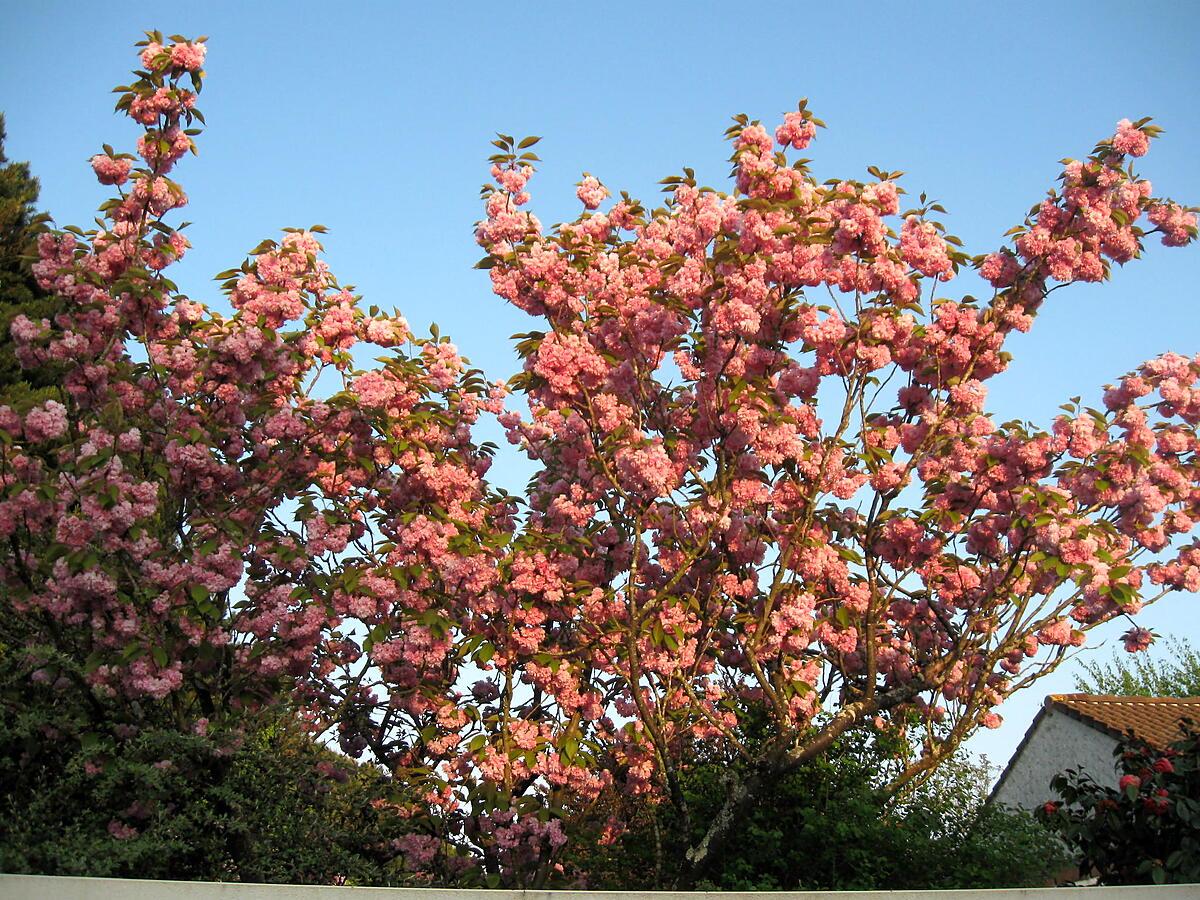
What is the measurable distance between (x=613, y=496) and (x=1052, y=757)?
32.2 ft

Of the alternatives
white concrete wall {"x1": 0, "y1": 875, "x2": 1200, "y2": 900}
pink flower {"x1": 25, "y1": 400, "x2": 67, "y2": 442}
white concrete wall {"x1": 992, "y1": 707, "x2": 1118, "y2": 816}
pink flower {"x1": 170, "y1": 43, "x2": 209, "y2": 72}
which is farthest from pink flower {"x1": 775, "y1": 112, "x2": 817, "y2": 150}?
white concrete wall {"x1": 992, "y1": 707, "x2": 1118, "y2": 816}

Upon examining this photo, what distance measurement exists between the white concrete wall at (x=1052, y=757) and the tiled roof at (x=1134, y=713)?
0.16 m

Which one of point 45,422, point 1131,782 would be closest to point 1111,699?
point 1131,782

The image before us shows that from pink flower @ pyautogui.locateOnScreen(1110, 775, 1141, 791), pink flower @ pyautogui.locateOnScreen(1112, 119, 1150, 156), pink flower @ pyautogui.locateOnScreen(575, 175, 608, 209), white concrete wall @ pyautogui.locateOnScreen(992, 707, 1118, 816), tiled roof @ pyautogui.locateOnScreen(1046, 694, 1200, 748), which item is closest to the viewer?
pink flower @ pyautogui.locateOnScreen(1112, 119, 1150, 156)

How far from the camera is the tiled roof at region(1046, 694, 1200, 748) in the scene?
46.9 feet

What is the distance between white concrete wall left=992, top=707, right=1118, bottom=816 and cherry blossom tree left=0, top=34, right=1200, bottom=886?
6.21 m

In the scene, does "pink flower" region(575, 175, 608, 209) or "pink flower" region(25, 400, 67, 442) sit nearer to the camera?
"pink flower" region(25, 400, 67, 442)

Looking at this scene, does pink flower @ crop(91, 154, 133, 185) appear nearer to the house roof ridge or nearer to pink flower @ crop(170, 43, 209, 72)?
pink flower @ crop(170, 43, 209, 72)

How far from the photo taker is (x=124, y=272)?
8977 mm

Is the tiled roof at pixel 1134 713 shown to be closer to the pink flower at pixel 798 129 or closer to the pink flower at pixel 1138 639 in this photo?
the pink flower at pixel 1138 639

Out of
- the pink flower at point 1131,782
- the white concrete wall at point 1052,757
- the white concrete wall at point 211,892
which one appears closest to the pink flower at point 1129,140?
the pink flower at point 1131,782

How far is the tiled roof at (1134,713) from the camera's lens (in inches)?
563

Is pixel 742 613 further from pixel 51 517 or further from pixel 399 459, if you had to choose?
pixel 51 517

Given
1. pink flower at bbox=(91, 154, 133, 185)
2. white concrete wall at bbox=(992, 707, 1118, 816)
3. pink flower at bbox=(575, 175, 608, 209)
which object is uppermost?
pink flower at bbox=(575, 175, 608, 209)
